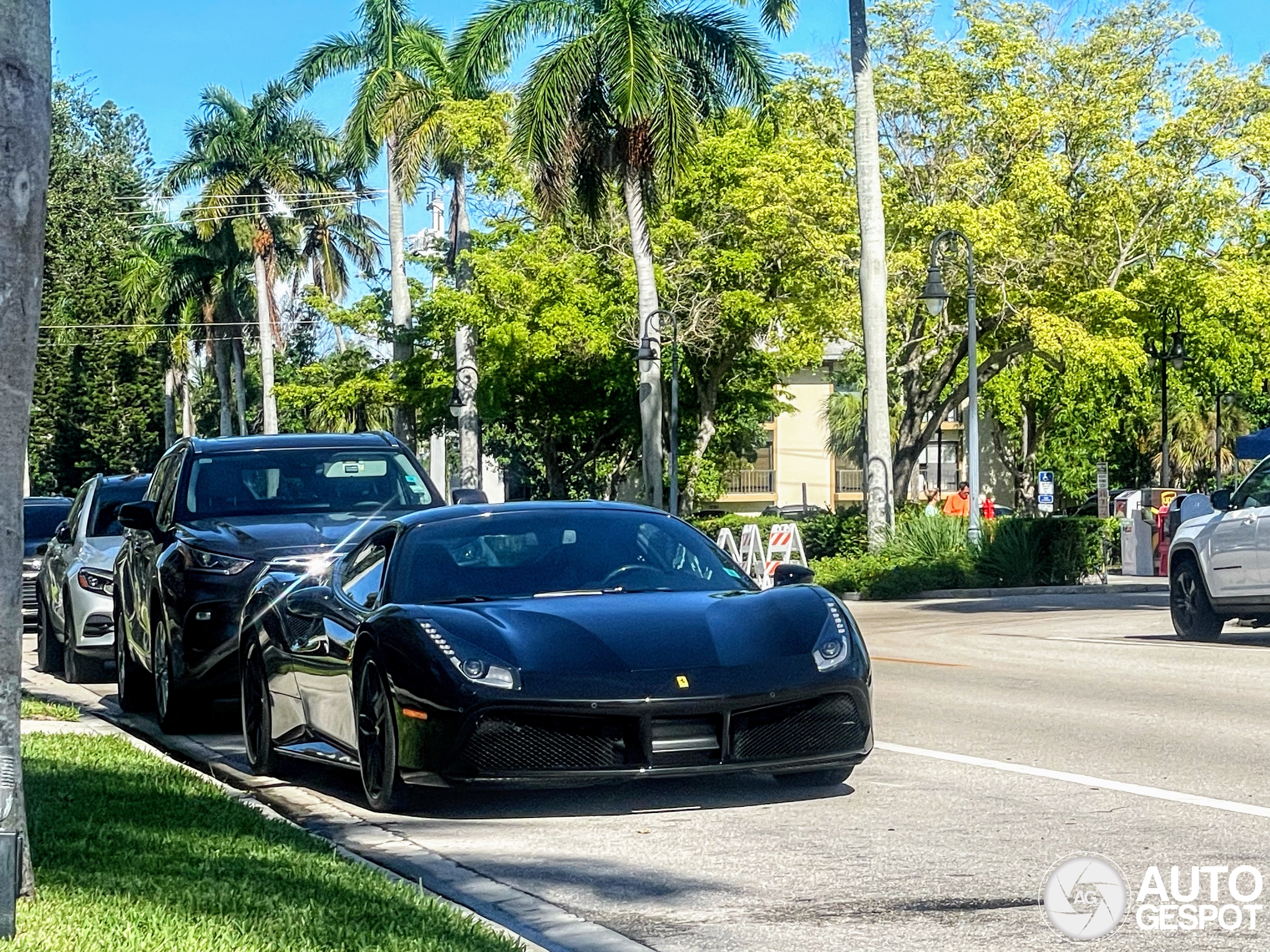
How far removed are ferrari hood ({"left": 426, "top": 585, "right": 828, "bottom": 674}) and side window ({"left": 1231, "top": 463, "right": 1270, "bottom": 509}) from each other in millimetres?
9604

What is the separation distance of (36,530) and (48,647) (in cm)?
943

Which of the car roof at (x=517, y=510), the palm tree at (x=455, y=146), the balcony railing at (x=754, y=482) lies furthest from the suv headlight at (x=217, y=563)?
the balcony railing at (x=754, y=482)

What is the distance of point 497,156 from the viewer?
45.4 metres

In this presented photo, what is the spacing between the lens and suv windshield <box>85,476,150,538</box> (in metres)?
17.6

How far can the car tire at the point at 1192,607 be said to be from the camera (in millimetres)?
18156

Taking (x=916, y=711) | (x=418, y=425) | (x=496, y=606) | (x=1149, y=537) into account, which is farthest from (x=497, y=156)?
(x=496, y=606)

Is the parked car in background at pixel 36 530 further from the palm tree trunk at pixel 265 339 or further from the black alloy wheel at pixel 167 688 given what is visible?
the palm tree trunk at pixel 265 339

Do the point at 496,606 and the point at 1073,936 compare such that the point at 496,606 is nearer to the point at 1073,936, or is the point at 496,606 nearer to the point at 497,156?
the point at 1073,936

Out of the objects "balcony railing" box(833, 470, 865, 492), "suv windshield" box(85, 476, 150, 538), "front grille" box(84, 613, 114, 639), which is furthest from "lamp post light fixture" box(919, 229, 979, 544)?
"balcony railing" box(833, 470, 865, 492)

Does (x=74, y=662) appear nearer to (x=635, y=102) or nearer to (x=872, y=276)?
(x=872, y=276)

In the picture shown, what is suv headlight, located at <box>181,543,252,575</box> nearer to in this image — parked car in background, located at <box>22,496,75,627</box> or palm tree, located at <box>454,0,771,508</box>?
parked car in background, located at <box>22,496,75,627</box>

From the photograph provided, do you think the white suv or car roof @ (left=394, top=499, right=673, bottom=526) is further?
the white suv

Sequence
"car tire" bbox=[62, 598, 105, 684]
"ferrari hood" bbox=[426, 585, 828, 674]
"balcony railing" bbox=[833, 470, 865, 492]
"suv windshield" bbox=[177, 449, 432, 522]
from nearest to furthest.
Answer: "ferrari hood" bbox=[426, 585, 828, 674], "suv windshield" bbox=[177, 449, 432, 522], "car tire" bbox=[62, 598, 105, 684], "balcony railing" bbox=[833, 470, 865, 492]

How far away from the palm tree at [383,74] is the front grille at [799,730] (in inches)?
1530
